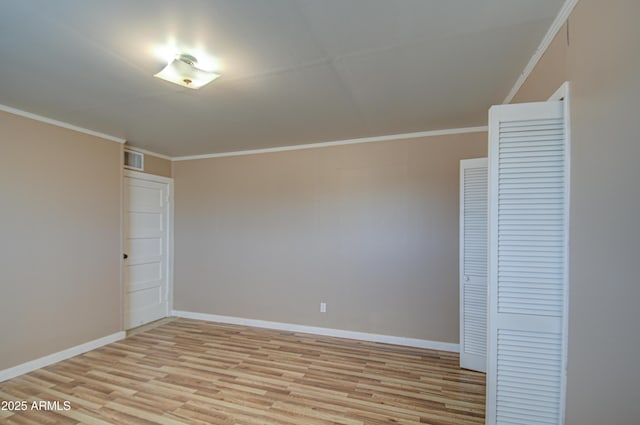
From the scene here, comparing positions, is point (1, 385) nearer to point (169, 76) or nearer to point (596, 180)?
point (169, 76)

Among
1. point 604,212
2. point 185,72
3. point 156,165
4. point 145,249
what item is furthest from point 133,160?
point 604,212

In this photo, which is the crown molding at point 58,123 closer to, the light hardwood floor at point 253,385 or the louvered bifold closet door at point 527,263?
the light hardwood floor at point 253,385

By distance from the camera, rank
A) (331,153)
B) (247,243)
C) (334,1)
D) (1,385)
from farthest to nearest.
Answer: (247,243)
(331,153)
(1,385)
(334,1)

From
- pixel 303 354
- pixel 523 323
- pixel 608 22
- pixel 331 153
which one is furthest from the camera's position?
pixel 331 153

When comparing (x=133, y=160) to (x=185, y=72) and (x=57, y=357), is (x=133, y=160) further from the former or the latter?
(x=185, y=72)

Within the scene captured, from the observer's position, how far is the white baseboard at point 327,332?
350 cm

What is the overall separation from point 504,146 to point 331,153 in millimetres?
2598

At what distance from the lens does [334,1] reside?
4.76 feet

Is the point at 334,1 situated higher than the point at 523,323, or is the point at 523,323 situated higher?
the point at 334,1

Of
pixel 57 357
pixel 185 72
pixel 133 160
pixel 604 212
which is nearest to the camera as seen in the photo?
pixel 604 212

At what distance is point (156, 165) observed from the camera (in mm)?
4613

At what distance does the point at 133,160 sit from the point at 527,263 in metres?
4.69

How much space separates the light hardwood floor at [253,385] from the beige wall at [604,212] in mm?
1337

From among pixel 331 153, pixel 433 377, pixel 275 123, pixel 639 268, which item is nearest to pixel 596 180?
pixel 639 268
